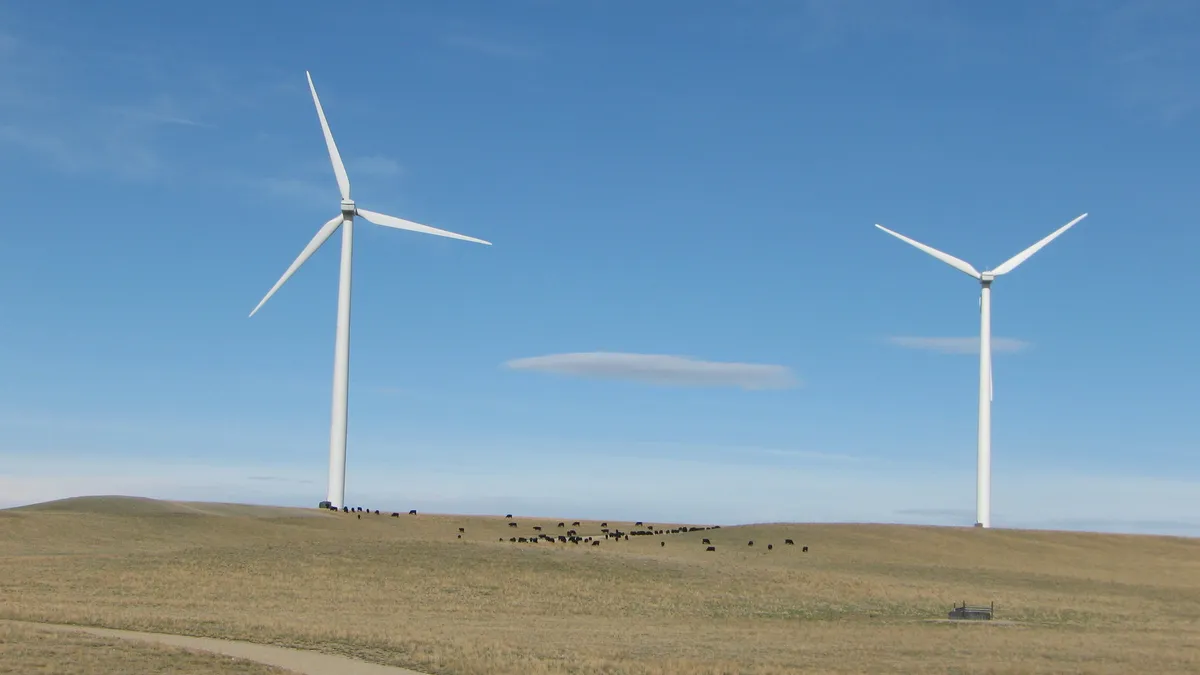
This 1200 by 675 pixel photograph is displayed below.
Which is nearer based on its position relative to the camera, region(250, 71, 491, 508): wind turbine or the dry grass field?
the dry grass field

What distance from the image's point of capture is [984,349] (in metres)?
95.4

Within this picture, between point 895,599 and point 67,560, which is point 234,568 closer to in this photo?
point 67,560

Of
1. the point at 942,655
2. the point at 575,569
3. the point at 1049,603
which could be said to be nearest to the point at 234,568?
the point at 575,569

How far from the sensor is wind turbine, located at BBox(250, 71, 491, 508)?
308 ft

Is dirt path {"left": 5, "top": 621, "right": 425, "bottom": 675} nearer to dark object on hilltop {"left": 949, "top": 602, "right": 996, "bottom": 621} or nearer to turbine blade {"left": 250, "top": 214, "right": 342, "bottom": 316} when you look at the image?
dark object on hilltop {"left": 949, "top": 602, "right": 996, "bottom": 621}

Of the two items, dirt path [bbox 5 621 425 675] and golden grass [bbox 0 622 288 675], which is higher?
golden grass [bbox 0 622 288 675]

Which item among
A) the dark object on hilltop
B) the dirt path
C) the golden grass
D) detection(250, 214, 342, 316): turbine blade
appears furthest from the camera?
detection(250, 214, 342, 316): turbine blade

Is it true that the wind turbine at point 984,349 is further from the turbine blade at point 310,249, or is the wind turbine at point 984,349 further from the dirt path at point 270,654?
the dirt path at point 270,654

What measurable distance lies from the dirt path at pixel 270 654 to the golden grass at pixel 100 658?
2.99ft

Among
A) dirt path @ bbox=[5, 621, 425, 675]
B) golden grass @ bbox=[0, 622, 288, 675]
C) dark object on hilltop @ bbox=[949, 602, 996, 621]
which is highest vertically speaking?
golden grass @ bbox=[0, 622, 288, 675]

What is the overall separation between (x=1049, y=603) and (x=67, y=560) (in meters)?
47.1

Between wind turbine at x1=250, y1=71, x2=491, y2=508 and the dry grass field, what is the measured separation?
579 cm

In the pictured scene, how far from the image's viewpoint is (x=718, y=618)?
2034 inches

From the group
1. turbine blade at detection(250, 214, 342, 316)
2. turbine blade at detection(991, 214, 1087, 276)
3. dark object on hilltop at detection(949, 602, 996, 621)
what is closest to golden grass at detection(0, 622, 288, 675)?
dark object on hilltop at detection(949, 602, 996, 621)
